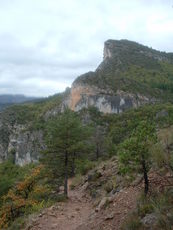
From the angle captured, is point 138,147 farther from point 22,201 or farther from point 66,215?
point 22,201

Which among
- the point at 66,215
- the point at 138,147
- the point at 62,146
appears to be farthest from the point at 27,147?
the point at 138,147

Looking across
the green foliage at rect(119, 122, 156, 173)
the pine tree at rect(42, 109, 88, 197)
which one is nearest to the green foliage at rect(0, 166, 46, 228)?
the pine tree at rect(42, 109, 88, 197)

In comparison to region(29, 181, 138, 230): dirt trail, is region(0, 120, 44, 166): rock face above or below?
below

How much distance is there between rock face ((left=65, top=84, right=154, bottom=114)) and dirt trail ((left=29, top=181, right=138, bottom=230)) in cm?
4539

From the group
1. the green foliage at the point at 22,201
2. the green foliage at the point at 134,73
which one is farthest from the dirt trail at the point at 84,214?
the green foliage at the point at 134,73

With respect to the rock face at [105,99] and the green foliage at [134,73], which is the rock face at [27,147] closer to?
the rock face at [105,99]

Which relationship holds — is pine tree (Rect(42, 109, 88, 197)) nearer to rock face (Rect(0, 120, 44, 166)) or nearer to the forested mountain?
the forested mountain

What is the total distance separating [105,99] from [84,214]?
163 feet

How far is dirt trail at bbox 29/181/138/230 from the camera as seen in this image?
32.8 feet

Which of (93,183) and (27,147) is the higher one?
(93,183)

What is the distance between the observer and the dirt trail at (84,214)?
9.99 metres

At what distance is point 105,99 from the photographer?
6266 centimetres

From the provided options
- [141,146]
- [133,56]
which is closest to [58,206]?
[141,146]

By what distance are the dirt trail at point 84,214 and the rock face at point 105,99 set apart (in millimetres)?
45391
